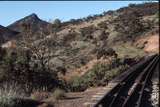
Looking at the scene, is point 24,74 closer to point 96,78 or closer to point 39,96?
point 96,78

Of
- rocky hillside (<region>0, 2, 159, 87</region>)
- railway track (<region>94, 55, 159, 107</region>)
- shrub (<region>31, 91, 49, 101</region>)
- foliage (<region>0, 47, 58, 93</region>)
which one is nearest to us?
railway track (<region>94, 55, 159, 107</region>)

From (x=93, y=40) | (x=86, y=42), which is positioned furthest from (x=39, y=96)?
(x=93, y=40)

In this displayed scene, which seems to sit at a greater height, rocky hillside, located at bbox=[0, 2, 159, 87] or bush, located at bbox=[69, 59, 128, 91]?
rocky hillside, located at bbox=[0, 2, 159, 87]

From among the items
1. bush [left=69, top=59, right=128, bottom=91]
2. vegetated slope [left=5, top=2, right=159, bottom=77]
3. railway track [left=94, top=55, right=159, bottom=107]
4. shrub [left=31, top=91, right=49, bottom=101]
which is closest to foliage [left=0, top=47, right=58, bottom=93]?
bush [left=69, top=59, right=128, bottom=91]

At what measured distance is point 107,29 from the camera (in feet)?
228

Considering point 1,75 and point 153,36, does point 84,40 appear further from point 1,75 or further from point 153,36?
point 1,75

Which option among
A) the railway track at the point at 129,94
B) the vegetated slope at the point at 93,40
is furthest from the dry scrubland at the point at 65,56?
the railway track at the point at 129,94

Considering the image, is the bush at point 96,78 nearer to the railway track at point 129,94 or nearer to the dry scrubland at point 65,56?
the dry scrubland at point 65,56

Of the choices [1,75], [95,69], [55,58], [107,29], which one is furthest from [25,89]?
[107,29]

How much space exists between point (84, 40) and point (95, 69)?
99.3 ft

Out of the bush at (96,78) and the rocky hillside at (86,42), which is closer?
the bush at (96,78)

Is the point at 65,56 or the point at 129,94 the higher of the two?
the point at 65,56

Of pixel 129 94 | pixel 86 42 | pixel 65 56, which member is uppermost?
pixel 86 42

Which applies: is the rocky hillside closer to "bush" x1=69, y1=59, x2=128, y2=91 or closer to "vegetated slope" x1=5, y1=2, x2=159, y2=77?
"vegetated slope" x1=5, y1=2, x2=159, y2=77
